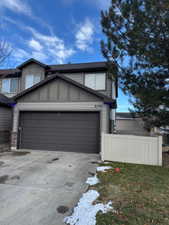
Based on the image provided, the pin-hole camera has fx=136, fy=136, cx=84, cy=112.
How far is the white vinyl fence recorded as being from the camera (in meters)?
5.81

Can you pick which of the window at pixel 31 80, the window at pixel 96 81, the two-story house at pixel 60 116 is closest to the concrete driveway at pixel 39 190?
the two-story house at pixel 60 116

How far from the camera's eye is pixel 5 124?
31.6 ft

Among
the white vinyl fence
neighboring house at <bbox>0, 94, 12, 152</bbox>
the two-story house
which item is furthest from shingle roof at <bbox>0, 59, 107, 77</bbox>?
the white vinyl fence

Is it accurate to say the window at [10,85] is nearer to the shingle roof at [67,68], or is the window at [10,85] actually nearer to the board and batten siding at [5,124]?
the shingle roof at [67,68]

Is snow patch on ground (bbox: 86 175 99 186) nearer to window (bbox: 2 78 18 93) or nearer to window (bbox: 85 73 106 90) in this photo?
window (bbox: 85 73 106 90)

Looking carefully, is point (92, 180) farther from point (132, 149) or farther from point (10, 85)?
point (10, 85)

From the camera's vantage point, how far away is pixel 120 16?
6.72m

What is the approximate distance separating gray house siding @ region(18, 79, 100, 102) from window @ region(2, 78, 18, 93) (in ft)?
14.4

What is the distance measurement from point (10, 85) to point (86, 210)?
41.6 ft

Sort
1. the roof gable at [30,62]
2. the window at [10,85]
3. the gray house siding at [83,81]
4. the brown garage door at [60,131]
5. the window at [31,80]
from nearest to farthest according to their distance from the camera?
the brown garage door at [60,131], the gray house siding at [83,81], the roof gable at [30,62], the window at [31,80], the window at [10,85]

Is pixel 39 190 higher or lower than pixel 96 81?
lower

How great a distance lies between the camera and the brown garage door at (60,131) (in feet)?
26.3

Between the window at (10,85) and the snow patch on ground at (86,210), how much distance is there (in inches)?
464

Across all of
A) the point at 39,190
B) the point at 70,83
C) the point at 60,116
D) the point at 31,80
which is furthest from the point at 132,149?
the point at 31,80
